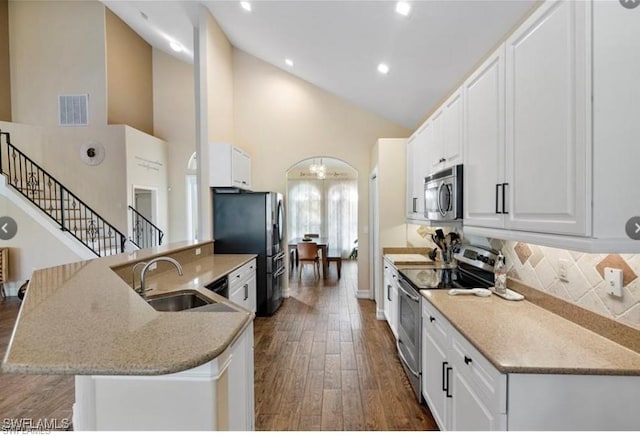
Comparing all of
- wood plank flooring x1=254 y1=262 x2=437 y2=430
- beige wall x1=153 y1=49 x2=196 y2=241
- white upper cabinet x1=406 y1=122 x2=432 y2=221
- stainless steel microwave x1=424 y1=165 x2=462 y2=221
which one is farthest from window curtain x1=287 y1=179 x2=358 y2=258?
stainless steel microwave x1=424 y1=165 x2=462 y2=221

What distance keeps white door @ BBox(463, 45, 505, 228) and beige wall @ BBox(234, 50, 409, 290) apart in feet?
10.6

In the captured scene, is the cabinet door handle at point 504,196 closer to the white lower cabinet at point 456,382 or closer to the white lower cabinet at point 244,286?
the white lower cabinet at point 456,382

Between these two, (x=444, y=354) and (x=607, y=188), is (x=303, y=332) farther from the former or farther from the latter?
(x=607, y=188)

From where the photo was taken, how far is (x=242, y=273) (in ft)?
11.9

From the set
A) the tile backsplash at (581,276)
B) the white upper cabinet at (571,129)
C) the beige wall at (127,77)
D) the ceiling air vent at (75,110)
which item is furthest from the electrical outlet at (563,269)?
the ceiling air vent at (75,110)

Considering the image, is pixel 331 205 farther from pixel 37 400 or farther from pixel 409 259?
pixel 37 400

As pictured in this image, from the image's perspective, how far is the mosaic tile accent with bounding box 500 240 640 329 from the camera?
1.27 meters

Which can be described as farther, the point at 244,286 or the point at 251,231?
the point at 251,231

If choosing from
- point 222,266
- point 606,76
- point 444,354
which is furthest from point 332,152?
point 606,76

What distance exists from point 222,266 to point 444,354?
Answer: 7.69ft

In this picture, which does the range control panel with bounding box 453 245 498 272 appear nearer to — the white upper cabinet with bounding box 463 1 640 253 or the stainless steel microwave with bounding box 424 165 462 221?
the stainless steel microwave with bounding box 424 165 462 221

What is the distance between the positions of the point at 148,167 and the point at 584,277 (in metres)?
7.33

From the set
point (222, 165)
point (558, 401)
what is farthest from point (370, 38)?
point (558, 401)

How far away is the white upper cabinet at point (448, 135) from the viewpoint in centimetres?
226
